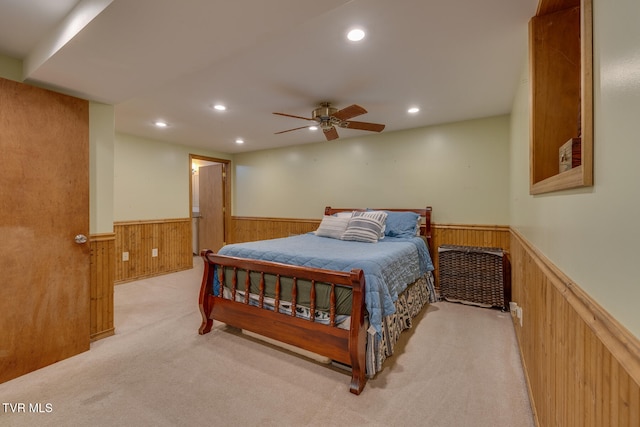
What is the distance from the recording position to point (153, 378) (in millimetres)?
1899

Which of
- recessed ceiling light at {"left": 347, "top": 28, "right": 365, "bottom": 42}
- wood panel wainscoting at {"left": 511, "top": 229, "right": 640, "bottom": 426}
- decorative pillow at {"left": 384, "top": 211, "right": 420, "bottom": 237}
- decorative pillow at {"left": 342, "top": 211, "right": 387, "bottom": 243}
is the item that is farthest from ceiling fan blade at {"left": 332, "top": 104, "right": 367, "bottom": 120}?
wood panel wainscoting at {"left": 511, "top": 229, "right": 640, "bottom": 426}

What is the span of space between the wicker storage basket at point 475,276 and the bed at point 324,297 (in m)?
0.53

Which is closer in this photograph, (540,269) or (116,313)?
(540,269)

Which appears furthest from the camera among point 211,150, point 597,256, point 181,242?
point 211,150

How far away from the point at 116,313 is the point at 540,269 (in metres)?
3.76

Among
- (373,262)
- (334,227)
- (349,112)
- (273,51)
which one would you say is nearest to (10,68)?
(273,51)

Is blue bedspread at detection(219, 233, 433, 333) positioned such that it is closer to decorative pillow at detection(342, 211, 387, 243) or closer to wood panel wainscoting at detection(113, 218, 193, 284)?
decorative pillow at detection(342, 211, 387, 243)

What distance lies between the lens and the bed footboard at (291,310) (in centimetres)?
180

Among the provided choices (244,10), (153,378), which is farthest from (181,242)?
(244,10)

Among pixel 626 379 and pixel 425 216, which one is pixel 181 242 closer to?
pixel 425 216

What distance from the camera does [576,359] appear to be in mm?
864

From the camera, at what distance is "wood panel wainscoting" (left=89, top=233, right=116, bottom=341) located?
7.99ft

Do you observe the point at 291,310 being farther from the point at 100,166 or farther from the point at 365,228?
the point at 100,166

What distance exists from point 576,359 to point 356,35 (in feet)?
6.31
